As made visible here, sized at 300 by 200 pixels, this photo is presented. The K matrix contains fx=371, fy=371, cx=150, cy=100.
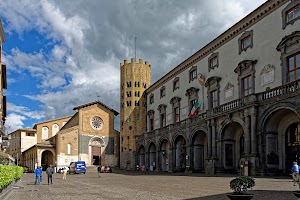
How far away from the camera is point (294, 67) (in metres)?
30.1

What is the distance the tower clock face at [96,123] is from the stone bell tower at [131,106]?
7.78 m

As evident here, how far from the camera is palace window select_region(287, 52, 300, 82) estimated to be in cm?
2970

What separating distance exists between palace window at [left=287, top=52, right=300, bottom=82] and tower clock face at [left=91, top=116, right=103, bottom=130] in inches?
2106

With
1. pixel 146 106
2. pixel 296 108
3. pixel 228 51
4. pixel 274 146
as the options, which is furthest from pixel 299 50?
pixel 146 106

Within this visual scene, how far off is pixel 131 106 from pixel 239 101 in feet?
126

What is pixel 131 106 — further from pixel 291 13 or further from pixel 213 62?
pixel 291 13

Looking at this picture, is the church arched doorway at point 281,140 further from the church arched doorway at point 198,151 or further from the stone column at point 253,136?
the church arched doorway at point 198,151

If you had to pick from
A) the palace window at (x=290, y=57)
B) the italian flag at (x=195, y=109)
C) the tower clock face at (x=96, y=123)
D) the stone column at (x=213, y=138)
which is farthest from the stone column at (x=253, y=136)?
the tower clock face at (x=96, y=123)

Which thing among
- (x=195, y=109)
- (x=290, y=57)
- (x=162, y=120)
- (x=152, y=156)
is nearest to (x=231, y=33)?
(x=290, y=57)

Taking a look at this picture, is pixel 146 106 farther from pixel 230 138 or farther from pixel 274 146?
pixel 274 146

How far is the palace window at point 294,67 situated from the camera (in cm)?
2970

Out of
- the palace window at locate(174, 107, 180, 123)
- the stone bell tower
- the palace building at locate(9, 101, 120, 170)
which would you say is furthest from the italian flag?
the palace building at locate(9, 101, 120, 170)

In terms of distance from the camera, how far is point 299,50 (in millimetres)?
29141

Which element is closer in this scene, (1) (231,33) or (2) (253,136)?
(2) (253,136)
